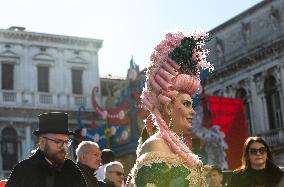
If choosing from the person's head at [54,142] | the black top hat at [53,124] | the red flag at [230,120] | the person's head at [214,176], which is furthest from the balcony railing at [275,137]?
the person's head at [54,142]

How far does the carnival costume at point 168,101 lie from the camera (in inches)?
121

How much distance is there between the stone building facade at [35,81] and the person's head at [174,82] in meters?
23.8

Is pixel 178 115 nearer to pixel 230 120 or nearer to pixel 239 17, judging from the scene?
pixel 230 120

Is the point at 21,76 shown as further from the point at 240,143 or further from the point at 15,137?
the point at 240,143

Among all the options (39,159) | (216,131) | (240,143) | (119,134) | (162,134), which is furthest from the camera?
(119,134)

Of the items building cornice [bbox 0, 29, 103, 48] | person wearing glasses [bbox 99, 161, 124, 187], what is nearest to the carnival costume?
person wearing glasses [bbox 99, 161, 124, 187]

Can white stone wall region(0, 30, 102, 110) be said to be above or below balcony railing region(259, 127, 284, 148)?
above

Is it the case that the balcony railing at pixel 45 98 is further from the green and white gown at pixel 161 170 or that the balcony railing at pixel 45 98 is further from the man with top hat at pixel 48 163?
the green and white gown at pixel 161 170

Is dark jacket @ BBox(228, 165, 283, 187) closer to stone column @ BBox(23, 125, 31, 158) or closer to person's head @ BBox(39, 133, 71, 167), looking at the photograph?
person's head @ BBox(39, 133, 71, 167)

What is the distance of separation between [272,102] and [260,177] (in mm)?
18367

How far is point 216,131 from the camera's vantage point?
17.9 meters

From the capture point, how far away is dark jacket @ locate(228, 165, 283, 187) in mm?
5492

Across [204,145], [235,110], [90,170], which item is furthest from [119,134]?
[90,170]

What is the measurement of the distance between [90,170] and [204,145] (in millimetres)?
13218
